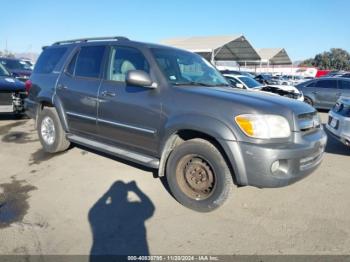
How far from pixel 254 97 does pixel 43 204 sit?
2.81 meters

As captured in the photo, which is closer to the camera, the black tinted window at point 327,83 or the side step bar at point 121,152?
the side step bar at point 121,152

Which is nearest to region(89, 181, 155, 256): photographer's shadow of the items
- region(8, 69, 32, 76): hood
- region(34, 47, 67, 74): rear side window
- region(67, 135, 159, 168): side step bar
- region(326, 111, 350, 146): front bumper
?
region(67, 135, 159, 168): side step bar

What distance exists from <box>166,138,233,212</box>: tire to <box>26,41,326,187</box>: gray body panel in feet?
0.47

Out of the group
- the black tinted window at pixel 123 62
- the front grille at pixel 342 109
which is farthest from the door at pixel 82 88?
the front grille at pixel 342 109

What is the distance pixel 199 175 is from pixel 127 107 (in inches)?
52.6

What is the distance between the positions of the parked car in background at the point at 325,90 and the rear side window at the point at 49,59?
1114 centimetres

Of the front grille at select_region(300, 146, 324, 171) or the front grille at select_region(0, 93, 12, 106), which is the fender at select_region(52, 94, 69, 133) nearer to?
the front grille at select_region(0, 93, 12, 106)

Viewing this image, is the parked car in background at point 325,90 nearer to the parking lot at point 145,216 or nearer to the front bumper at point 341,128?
the front bumper at point 341,128

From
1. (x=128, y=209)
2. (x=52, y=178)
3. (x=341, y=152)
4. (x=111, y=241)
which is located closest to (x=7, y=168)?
(x=52, y=178)

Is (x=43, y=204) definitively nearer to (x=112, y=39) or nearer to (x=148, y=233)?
(x=148, y=233)

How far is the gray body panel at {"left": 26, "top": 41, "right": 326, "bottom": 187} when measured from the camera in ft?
11.2

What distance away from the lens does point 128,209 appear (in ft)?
12.3

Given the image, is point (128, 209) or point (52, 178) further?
point (52, 178)

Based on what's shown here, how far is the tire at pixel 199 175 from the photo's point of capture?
141 inches
